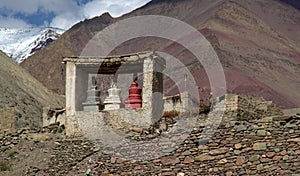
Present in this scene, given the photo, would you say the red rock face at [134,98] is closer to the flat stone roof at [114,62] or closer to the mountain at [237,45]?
the flat stone roof at [114,62]

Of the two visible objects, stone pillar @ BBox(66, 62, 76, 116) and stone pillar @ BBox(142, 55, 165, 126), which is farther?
stone pillar @ BBox(66, 62, 76, 116)

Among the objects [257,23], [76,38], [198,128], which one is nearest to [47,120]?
[198,128]

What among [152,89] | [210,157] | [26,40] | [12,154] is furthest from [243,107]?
[26,40]

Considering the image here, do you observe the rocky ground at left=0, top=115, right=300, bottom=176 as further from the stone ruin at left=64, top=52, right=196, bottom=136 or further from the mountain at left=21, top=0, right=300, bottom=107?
the mountain at left=21, top=0, right=300, bottom=107

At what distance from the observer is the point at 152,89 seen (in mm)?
12125

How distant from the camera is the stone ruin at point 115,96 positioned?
11812 mm

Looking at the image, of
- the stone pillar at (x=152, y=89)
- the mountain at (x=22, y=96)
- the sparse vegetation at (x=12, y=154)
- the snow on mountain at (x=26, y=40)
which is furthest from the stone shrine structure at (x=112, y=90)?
the snow on mountain at (x=26, y=40)

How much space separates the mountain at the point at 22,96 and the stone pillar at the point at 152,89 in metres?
9.49

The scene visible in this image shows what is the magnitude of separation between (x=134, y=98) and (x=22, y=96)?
15189 mm

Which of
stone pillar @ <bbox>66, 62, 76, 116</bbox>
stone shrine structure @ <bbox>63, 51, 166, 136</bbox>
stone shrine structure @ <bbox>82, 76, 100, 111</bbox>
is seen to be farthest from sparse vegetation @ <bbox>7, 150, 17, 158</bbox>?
stone shrine structure @ <bbox>82, 76, 100, 111</bbox>

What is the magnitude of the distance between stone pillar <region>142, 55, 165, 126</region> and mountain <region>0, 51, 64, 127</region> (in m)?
9.49

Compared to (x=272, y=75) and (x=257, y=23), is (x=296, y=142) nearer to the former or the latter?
(x=272, y=75)

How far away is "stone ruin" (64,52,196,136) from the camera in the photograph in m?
11.8

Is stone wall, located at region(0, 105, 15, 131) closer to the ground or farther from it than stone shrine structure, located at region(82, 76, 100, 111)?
closer to the ground
